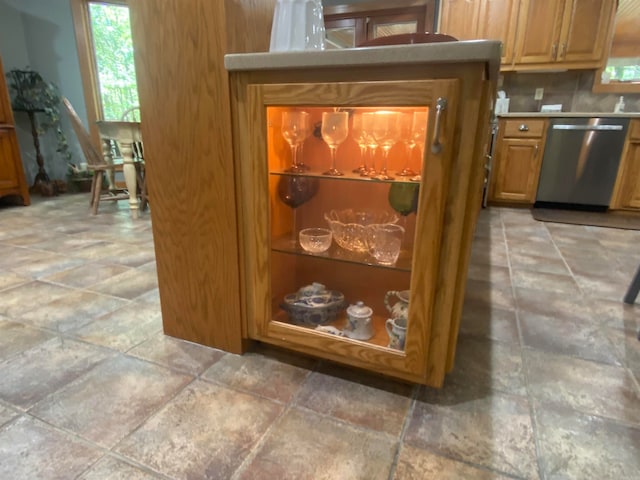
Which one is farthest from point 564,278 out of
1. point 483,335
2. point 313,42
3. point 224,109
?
point 224,109

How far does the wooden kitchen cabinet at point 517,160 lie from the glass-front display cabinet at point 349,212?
296 cm

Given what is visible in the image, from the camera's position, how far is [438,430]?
97cm

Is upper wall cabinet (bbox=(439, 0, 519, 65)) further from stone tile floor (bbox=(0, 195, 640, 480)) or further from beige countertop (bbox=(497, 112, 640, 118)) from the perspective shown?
stone tile floor (bbox=(0, 195, 640, 480))

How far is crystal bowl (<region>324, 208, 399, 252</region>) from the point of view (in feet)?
4.12

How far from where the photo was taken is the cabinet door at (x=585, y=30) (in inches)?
134

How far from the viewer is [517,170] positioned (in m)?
3.63

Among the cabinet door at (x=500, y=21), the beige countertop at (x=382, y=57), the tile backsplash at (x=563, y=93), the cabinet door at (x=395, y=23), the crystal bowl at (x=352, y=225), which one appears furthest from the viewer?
the cabinet door at (x=395, y=23)

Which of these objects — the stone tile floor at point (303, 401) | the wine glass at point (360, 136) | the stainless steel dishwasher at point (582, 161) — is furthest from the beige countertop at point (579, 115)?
the wine glass at point (360, 136)

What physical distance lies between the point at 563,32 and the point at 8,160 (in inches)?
208

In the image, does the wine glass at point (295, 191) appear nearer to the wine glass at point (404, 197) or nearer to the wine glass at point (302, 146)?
the wine glass at point (302, 146)

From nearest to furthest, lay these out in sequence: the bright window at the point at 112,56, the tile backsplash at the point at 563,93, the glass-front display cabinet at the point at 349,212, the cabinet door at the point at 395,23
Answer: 1. the glass-front display cabinet at the point at 349,212
2. the tile backsplash at the point at 563,93
3. the cabinet door at the point at 395,23
4. the bright window at the point at 112,56

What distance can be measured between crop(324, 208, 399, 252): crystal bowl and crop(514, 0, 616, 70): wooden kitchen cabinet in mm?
3481

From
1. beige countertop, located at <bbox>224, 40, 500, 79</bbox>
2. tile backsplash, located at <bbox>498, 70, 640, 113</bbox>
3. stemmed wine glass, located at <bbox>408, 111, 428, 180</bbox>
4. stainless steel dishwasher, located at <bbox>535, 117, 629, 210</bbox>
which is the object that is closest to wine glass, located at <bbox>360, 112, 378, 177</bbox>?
stemmed wine glass, located at <bbox>408, 111, 428, 180</bbox>

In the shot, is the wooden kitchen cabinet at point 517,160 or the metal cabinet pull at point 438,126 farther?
the wooden kitchen cabinet at point 517,160
